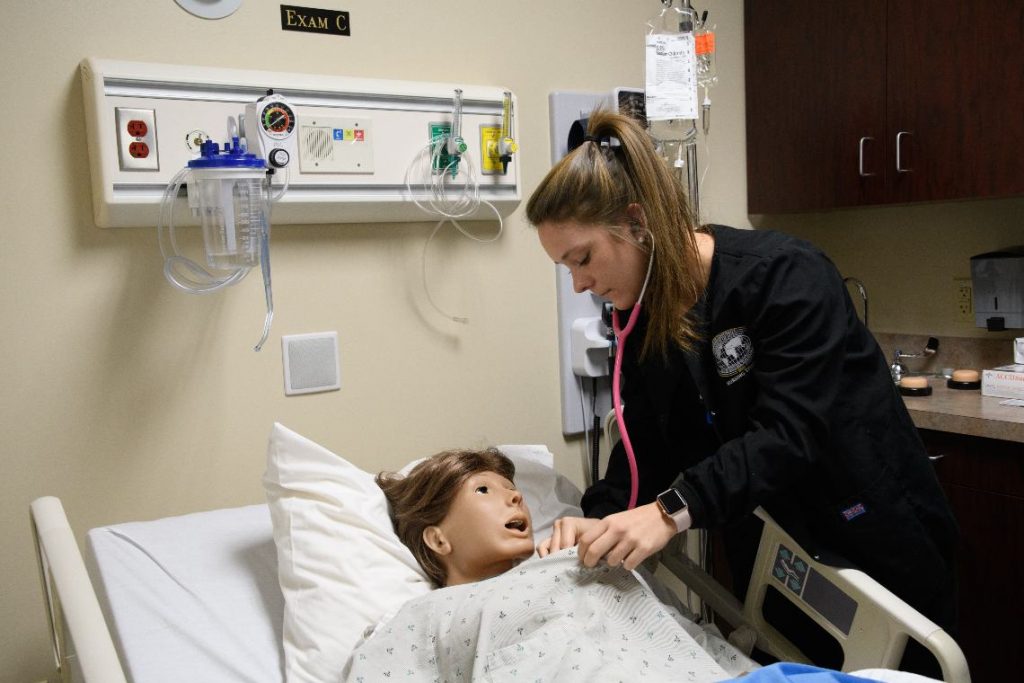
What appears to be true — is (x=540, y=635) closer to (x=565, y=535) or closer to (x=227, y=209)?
(x=565, y=535)

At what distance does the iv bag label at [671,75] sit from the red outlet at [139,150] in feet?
3.48

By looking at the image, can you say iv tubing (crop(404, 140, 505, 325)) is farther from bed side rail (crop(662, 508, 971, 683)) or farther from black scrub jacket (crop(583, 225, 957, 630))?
bed side rail (crop(662, 508, 971, 683))

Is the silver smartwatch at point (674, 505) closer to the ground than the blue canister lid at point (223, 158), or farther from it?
closer to the ground

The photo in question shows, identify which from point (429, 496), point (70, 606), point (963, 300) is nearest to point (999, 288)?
point (963, 300)

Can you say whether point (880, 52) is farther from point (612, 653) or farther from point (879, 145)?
point (612, 653)

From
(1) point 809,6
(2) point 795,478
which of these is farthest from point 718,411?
(1) point 809,6

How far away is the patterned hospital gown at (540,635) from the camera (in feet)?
3.99

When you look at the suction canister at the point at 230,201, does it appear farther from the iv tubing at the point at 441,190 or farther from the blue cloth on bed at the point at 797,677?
the blue cloth on bed at the point at 797,677

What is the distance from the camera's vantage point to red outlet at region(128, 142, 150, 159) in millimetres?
1630

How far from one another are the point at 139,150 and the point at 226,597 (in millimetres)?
805

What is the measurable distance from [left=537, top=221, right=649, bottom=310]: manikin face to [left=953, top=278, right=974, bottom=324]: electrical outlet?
144cm

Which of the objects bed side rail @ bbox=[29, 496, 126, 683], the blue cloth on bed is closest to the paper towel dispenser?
the blue cloth on bed

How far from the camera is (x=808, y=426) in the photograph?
133 centimetres

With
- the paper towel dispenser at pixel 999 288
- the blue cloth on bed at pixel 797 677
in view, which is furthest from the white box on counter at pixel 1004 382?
the blue cloth on bed at pixel 797 677
